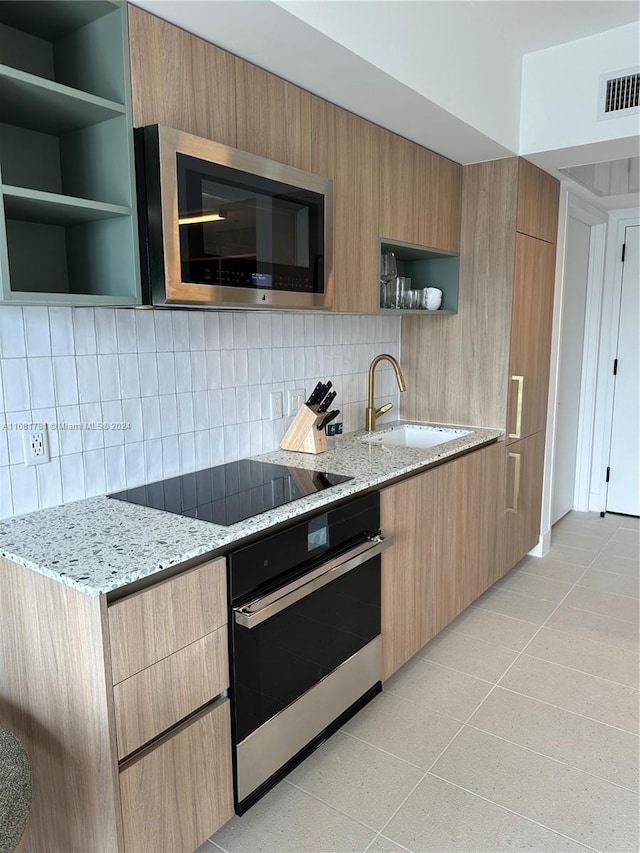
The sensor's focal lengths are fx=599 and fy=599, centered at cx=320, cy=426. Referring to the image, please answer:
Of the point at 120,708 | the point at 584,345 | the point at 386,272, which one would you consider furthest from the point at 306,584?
the point at 584,345

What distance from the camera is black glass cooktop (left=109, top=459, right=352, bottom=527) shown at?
5.46 feet

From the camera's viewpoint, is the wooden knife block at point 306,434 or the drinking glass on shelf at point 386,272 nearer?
the wooden knife block at point 306,434

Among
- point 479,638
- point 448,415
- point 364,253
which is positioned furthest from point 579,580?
point 364,253

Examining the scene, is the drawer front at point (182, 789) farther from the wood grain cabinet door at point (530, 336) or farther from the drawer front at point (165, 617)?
the wood grain cabinet door at point (530, 336)

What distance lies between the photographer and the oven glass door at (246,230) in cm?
155

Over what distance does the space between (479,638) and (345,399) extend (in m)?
1.25

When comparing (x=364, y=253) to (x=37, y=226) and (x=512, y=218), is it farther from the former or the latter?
(x=37, y=226)

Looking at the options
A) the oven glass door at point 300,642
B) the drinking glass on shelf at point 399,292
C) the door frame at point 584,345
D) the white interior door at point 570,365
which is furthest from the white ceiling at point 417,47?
the oven glass door at point 300,642

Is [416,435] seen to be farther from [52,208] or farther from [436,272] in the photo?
[52,208]

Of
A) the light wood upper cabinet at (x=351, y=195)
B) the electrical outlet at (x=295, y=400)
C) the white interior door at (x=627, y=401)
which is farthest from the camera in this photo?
the white interior door at (x=627, y=401)

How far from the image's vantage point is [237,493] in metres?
1.83

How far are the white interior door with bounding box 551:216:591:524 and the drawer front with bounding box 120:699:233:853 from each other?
310cm

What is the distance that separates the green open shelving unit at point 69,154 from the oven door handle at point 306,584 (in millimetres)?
844

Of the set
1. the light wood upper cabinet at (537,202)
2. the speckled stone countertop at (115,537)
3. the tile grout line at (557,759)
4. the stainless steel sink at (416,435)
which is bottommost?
the tile grout line at (557,759)
